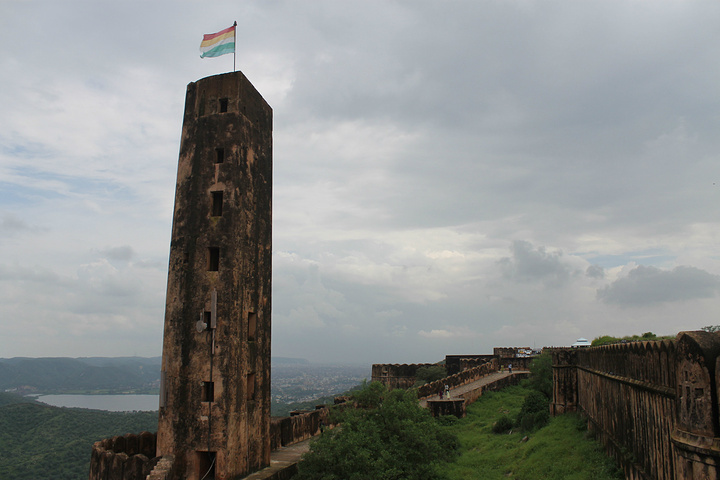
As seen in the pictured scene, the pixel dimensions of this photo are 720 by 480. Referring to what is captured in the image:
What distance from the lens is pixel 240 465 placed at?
1393 centimetres

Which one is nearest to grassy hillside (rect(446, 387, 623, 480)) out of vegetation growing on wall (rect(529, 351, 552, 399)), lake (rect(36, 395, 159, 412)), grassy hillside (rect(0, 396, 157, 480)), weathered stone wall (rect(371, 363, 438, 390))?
vegetation growing on wall (rect(529, 351, 552, 399))

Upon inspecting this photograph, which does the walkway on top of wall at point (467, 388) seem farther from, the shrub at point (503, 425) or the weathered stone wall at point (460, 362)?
the shrub at point (503, 425)

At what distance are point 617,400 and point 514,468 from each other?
5.45m

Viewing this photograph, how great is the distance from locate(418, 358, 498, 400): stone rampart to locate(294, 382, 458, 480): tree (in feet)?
37.4

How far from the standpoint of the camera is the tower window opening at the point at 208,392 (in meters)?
13.9

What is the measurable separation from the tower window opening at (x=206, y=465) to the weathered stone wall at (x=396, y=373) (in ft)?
97.0

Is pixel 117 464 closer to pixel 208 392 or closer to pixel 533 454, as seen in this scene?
pixel 208 392

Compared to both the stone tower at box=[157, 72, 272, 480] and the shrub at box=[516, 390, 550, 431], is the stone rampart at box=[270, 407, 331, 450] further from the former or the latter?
the shrub at box=[516, 390, 550, 431]

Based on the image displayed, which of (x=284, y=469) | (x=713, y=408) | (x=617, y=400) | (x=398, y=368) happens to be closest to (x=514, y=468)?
(x=617, y=400)

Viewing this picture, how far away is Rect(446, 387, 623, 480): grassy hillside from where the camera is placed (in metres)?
12.1

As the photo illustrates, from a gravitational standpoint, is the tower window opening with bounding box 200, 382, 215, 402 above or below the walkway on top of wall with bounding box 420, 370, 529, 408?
above

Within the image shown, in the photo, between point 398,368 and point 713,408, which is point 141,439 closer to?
point 713,408

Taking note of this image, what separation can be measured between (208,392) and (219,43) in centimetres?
1086

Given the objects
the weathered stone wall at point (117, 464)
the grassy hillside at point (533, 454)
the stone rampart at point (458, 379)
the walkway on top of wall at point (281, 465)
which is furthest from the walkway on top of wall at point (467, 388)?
the weathered stone wall at point (117, 464)
